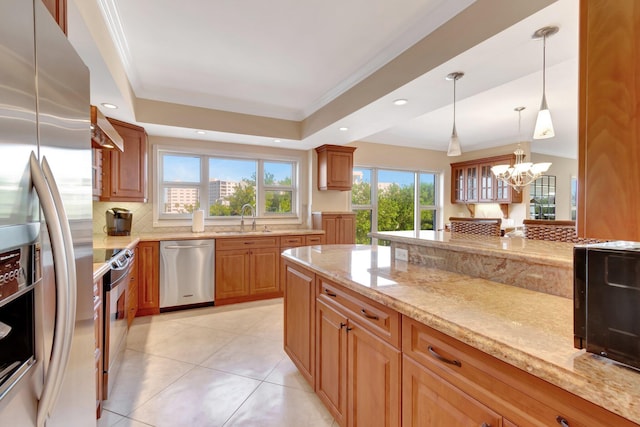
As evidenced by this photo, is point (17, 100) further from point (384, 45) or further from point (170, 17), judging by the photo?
point (384, 45)

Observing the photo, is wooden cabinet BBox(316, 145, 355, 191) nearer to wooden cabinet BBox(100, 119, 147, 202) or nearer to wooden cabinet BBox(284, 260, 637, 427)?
wooden cabinet BBox(100, 119, 147, 202)

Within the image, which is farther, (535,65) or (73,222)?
(535,65)

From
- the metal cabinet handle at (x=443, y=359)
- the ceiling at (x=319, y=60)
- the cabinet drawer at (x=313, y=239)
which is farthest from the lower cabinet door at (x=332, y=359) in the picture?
A: the cabinet drawer at (x=313, y=239)

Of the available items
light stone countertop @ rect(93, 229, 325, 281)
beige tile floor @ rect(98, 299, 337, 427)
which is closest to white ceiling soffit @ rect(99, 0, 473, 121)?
light stone countertop @ rect(93, 229, 325, 281)

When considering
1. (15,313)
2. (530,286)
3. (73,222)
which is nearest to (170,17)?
(73,222)

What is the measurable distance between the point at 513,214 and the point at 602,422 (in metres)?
5.83

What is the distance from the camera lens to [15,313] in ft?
2.16

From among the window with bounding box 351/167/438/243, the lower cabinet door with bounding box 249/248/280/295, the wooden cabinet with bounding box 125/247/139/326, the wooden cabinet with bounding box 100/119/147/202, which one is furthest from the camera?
the window with bounding box 351/167/438/243

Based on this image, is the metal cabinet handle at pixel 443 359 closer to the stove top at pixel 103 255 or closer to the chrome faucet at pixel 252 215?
the stove top at pixel 103 255

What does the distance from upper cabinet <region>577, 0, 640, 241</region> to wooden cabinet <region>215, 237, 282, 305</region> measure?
143 inches

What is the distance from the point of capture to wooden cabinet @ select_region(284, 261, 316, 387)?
1.91 m

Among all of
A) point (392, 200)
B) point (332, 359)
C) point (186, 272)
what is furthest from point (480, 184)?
point (186, 272)

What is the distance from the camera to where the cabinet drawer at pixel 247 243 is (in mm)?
3818

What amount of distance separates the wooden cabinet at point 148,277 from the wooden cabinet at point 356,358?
2.57 meters
